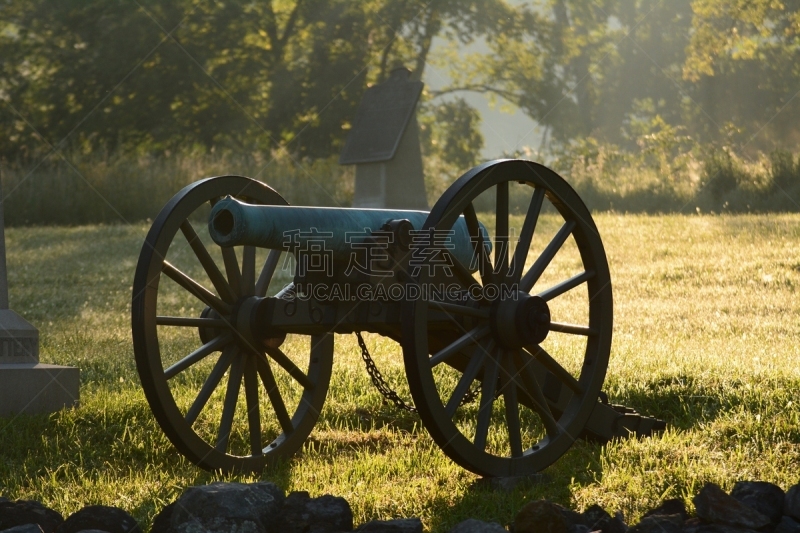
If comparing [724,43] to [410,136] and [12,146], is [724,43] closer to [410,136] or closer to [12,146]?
[410,136]

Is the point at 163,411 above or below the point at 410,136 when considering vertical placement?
below

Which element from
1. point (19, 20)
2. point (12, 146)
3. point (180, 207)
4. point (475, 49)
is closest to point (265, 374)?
point (180, 207)

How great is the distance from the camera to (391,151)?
51.4ft

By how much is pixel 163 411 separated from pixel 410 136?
12.4m

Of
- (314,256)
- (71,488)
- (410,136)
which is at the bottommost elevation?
(71,488)

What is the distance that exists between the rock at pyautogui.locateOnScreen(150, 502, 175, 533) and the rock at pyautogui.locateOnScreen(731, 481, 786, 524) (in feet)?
6.77

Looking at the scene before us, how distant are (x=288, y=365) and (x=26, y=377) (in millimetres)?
1913

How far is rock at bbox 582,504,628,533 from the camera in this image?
349 centimetres

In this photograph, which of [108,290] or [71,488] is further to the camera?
[108,290]

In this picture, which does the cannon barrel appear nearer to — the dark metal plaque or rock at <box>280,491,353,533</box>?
rock at <box>280,491,353,533</box>

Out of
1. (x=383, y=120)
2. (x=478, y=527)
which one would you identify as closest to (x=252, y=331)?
(x=478, y=527)

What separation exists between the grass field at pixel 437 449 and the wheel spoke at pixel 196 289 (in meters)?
0.78

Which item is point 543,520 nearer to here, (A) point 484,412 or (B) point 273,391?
(A) point 484,412

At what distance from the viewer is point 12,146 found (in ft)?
80.2
